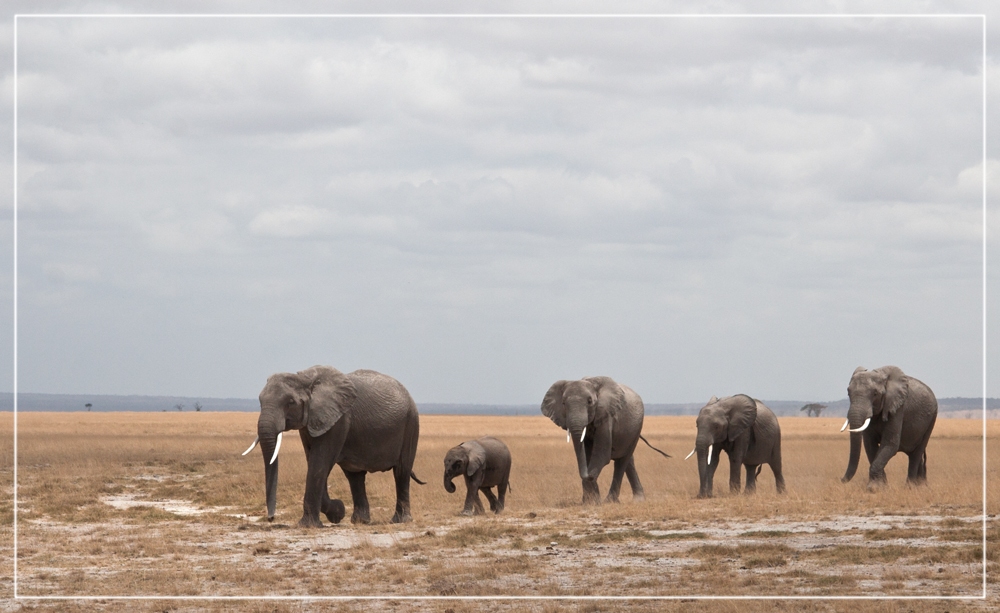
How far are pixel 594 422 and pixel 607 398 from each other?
566 millimetres

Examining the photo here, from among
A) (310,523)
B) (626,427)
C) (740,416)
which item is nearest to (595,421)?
(626,427)

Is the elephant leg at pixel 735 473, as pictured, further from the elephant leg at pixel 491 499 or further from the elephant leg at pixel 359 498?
the elephant leg at pixel 359 498

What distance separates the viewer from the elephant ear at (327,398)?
20141mm

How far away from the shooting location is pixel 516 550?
17469mm

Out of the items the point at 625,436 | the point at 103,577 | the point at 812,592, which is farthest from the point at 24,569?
the point at 625,436

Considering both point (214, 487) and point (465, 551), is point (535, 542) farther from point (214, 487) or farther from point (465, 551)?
point (214, 487)

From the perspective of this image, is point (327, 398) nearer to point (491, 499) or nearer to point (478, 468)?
point (478, 468)

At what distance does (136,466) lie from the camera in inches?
1462

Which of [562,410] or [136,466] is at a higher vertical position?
[562,410]

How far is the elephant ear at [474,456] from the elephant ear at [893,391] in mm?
8880

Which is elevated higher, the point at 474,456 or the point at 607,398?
the point at 607,398

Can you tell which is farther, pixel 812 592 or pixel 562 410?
pixel 562 410

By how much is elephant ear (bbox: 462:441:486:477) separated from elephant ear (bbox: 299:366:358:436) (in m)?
2.97

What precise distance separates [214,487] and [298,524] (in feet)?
33.1
